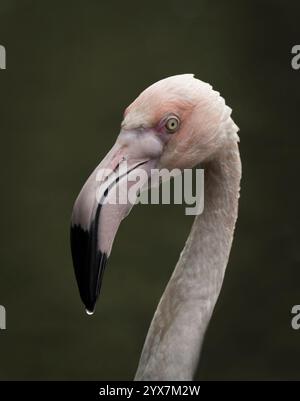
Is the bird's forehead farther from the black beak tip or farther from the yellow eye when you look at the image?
the black beak tip

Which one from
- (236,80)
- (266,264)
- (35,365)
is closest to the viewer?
(35,365)

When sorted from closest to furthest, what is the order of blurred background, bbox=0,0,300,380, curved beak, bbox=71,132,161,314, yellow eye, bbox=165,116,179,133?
curved beak, bbox=71,132,161,314 < yellow eye, bbox=165,116,179,133 < blurred background, bbox=0,0,300,380

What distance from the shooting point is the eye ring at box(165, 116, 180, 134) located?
2.13 metres

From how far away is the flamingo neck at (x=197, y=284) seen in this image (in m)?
2.22

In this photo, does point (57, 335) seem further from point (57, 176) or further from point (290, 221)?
point (290, 221)

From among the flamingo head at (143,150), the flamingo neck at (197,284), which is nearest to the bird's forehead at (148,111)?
the flamingo head at (143,150)

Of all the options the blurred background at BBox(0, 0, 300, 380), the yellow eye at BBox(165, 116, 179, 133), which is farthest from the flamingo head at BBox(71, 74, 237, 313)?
the blurred background at BBox(0, 0, 300, 380)

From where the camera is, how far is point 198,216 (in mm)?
2270

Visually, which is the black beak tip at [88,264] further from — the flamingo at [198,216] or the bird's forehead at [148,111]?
the bird's forehead at [148,111]

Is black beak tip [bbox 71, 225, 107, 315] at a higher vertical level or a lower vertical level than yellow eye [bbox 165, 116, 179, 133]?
lower

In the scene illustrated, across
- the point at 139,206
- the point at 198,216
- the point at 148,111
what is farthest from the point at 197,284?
the point at 139,206

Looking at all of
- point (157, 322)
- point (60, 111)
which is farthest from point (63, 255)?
point (157, 322)

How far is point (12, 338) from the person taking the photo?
4176mm

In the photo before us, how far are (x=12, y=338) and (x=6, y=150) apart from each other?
942 mm
